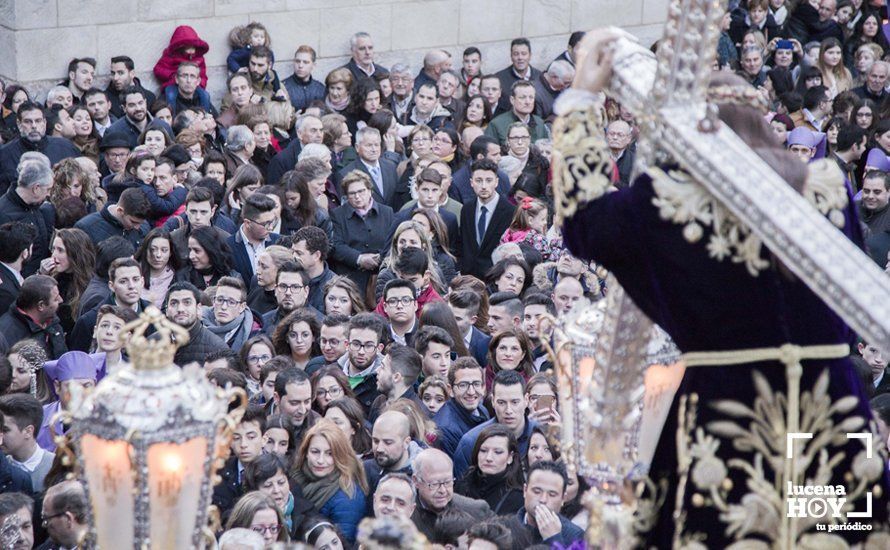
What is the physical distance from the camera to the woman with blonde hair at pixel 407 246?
11.7 metres

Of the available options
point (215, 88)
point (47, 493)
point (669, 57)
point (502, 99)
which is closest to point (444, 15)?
point (502, 99)

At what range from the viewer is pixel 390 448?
8547 mm

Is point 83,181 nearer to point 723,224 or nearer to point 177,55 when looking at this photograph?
point 177,55

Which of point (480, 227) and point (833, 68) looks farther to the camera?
point (833, 68)

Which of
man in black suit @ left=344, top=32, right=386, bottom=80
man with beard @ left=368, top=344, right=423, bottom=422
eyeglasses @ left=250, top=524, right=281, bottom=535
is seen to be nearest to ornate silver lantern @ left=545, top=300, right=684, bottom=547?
eyeglasses @ left=250, top=524, right=281, bottom=535

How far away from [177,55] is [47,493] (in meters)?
10.5

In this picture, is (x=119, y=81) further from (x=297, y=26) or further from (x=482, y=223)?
(x=482, y=223)

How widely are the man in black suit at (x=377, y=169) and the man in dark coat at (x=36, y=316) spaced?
14.9 ft

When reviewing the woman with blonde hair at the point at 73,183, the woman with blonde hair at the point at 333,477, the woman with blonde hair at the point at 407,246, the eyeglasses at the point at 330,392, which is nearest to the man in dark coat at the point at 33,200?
the woman with blonde hair at the point at 73,183

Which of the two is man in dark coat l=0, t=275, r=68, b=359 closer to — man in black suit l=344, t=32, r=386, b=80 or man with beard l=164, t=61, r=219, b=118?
man with beard l=164, t=61, r=219, b=118

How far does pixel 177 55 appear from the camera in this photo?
17203 millimetres

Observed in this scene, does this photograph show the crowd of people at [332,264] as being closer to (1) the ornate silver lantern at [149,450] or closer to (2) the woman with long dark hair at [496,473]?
(2) the woman with long dark hair at [496,473]

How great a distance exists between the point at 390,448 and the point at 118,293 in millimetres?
2836

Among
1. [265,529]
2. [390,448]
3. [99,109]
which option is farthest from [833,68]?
[265,529]
